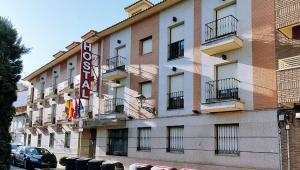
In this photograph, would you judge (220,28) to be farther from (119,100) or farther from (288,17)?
(119,100)

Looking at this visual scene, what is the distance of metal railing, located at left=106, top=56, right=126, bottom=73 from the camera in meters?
23.1

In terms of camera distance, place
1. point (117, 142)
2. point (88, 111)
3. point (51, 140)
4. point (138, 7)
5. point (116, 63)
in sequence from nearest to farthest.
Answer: point (117, 142) → point (116, 63) → point (138, 7) → point (88, 111) → point (51, 140)

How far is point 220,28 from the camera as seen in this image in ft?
56.7

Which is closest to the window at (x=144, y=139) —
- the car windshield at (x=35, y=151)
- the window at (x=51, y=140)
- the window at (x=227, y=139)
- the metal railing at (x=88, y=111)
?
the window at (x=227, y=139)

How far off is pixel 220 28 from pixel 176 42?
3.15 metres

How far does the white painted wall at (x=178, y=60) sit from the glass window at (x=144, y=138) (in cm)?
158

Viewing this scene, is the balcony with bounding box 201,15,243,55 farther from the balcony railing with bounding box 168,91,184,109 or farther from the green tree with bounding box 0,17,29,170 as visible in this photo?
the green tree with bounding box 0,17,29,170

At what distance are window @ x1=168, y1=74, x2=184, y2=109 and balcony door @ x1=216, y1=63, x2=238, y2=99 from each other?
2478 millimetres

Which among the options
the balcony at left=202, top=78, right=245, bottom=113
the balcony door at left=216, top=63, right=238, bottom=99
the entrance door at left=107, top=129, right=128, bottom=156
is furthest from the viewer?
the entrance door at left=107, top=129, right=128, bottom=156

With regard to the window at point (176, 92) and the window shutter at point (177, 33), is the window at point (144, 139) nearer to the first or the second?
the window at point (176, 92)

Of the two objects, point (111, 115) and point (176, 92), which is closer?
point (176, 92)

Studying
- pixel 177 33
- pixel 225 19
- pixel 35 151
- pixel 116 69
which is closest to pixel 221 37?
pixel 225 19

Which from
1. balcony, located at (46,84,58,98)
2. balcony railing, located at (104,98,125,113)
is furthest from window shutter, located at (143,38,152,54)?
balcony, located at (46,84,58,98)

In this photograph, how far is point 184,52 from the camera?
19.0m
